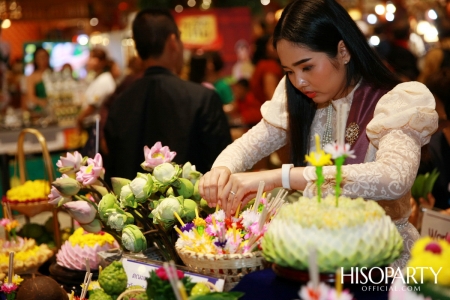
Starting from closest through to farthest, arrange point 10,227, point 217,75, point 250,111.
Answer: point 10,227 → point 250,111 → point 217,75

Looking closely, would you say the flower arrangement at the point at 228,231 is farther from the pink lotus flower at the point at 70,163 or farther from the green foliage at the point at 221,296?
the pink lotus flower at the point at 70,163

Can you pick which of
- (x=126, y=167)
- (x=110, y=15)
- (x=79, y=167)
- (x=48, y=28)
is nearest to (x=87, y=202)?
(x=79, y=167)

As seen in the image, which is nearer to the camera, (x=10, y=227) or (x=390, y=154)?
(x=390, y=154)

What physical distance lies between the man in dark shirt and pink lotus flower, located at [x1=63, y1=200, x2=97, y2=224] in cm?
121

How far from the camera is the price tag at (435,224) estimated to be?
7.08 ft

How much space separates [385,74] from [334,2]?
259mm

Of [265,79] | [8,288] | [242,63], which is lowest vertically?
[242,63]

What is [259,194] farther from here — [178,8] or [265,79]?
[178,8]

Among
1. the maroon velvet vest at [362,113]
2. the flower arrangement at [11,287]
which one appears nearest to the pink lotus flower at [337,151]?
the maroon velvet vest at [362,113]

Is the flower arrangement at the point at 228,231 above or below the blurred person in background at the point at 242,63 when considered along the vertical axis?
above

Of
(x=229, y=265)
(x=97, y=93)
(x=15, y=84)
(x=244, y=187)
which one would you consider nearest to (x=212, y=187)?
(x=244, y=187)

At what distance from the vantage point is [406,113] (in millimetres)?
1545

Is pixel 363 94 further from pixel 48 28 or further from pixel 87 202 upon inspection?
pixel 48 28

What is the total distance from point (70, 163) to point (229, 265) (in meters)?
0.65
